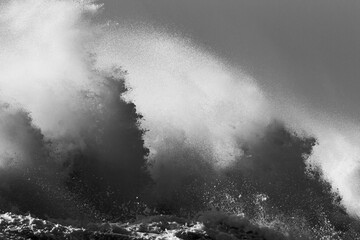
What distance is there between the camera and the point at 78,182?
69625 millimetres

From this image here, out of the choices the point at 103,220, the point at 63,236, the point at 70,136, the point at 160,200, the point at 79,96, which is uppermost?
the point at 79,96

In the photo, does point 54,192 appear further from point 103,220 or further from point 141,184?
point 141,184

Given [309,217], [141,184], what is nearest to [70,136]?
[141,184]

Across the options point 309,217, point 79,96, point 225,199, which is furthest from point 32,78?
point 309,217

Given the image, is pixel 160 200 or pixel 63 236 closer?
pixel 63 236

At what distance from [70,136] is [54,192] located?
9528mm

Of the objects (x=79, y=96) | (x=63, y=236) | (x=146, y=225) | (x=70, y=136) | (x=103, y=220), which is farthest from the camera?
(x=79, y=96)

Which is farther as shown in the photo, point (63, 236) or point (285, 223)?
point (285, 223)

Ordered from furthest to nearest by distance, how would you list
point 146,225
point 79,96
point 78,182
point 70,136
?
point 79,96 < point 70,136 < point 78,182 < point 146,225

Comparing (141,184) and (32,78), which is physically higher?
(32,78)

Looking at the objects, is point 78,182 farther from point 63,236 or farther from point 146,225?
point 63,236

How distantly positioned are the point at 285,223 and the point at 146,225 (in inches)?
925

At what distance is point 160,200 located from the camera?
7356cm

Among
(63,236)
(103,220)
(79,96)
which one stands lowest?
(63,236)
